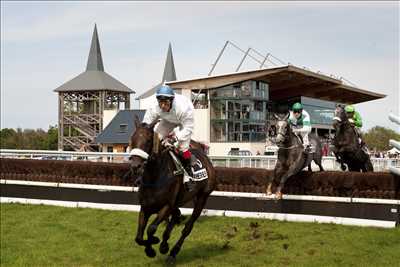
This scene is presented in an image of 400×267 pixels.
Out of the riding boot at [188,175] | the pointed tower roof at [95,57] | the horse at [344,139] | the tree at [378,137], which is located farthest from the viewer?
the pointed tower roof at [95,57]

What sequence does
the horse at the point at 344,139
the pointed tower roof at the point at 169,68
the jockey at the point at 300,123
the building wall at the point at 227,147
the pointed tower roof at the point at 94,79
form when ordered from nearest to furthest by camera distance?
1. the jockey at the point at 300,123
2. the horse at the point at 344,139
3. the building wall at the point at 227,147
4. the pointed tower roof at the point at 94,79
5. the pointed tower roof at the point at 169,68

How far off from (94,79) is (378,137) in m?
39.1

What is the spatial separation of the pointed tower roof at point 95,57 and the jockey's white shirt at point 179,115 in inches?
2874

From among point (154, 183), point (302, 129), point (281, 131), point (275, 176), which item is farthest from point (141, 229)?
point (302, 129)

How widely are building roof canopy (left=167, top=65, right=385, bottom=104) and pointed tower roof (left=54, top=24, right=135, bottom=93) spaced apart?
2542 cm

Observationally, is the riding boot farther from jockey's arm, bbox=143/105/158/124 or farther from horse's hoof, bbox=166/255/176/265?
horse's hoof, bbox=166/255/176/265

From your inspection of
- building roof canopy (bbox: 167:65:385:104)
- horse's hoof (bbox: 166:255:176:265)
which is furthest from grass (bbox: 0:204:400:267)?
building roof canopy (bbox: 167:65:385:104)

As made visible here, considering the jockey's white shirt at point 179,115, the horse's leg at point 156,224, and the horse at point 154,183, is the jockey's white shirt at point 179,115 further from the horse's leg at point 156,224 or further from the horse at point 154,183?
the horse's leg at point 156,224

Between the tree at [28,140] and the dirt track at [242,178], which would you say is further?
the tree at [28,140]

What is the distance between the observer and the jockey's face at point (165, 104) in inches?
268

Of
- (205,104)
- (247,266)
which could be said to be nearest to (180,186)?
(247,266)

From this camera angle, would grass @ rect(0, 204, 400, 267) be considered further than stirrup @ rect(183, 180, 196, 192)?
Yes

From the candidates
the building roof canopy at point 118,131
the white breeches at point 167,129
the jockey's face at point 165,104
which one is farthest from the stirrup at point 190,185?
the building roof canopy at point 118,131

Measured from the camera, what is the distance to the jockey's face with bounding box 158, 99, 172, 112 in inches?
268
